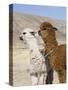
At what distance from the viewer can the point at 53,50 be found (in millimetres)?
2670

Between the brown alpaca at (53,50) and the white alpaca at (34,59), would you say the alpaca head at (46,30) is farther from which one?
the white alpaca at (34,59)

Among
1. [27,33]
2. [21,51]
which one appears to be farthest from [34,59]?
[27,33]

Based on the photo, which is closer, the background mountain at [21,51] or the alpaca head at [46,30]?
the background mountain at [21,51]

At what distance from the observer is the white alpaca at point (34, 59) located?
2.58m

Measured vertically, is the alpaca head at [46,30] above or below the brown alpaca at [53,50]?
above

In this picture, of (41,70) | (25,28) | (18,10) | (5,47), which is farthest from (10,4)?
(41,70)

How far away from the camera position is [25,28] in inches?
101

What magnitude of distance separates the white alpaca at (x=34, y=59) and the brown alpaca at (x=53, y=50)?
101 mm

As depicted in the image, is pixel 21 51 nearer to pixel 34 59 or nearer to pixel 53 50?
pixel 34 59

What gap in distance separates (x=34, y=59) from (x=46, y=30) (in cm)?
36

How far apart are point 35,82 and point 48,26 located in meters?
0.64

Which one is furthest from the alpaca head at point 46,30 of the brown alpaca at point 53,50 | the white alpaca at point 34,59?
the white alpaca at point 34,59

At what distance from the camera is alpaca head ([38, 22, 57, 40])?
104 inches

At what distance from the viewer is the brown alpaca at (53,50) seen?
8.68 ft
